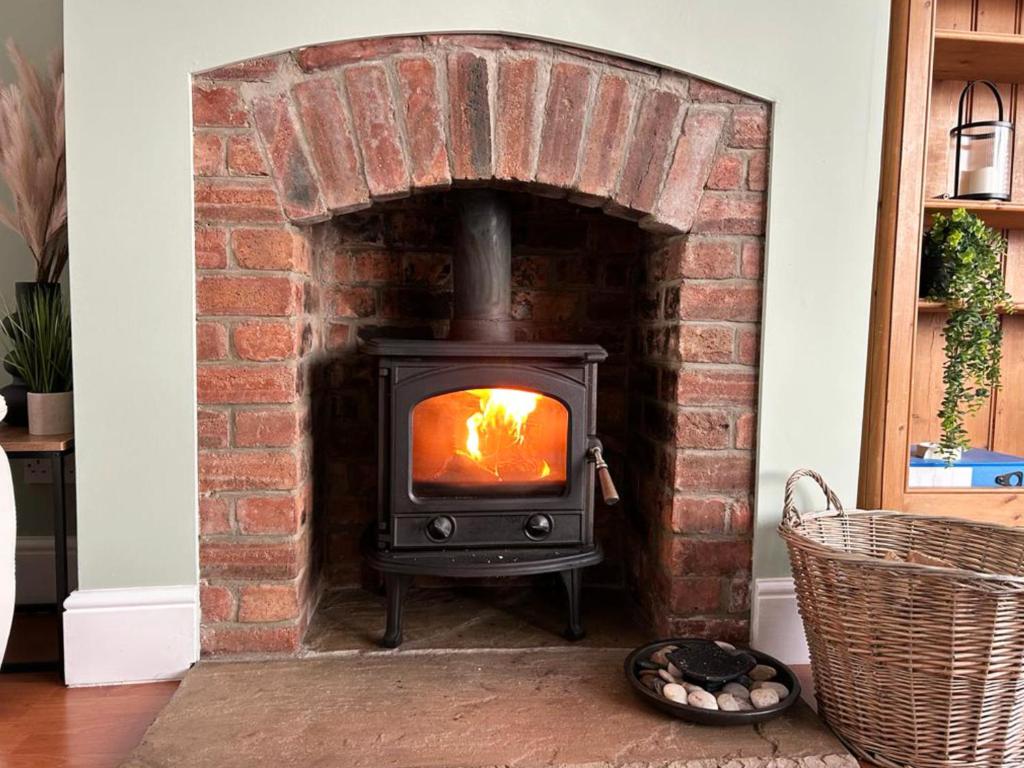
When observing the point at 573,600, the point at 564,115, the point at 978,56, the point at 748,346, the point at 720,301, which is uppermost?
the point at 978,56

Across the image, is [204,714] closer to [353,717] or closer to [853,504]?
[353,717]

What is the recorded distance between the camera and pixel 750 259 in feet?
5.80

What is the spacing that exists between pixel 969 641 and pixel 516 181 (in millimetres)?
1286

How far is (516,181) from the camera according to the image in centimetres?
171

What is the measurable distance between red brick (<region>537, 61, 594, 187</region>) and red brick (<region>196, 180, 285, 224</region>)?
0.61 meters

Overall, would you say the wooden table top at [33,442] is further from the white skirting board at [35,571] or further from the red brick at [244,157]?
the red brick at [244,157]

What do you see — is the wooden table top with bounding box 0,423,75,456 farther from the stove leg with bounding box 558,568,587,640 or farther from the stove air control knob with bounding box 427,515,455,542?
the stove leg with bounding box 558,568,587,640

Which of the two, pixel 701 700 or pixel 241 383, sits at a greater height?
pixel 241 383

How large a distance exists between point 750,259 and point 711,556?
2.38 feet

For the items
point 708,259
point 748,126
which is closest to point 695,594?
point 708,259

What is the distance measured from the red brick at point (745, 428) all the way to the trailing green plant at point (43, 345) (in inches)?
63.4

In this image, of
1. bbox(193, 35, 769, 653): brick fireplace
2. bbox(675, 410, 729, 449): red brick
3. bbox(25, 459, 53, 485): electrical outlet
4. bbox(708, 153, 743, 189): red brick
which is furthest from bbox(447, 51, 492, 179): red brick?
bbox(25, 459, 53, 485): electrical outlet

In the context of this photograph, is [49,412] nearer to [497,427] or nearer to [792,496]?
[497,427]

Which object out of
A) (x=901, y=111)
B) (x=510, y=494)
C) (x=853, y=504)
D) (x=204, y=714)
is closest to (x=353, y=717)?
(x=204, y=714)
